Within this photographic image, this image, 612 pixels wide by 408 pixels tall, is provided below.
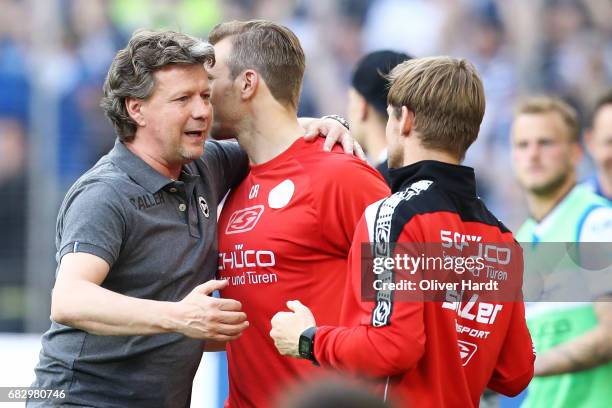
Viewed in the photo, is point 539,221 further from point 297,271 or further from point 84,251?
point 84,251

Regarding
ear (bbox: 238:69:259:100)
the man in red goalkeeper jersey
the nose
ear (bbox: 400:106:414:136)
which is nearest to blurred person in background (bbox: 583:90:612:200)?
the man in red goalkeeper jersey

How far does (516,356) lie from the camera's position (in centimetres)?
388

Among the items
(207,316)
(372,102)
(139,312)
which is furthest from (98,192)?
(372,102)

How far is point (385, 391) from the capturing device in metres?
3.57

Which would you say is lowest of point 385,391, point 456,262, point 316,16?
point 385,391

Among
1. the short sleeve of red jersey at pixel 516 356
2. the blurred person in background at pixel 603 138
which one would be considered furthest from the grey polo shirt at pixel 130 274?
the blurred person in background at pixel 603 138

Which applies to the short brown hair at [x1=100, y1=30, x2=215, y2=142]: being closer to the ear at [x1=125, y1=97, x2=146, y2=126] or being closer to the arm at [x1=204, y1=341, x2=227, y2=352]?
the ear at [x1=125, y1=97, x2=146, y2=126]

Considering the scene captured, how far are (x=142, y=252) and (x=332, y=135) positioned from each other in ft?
3.28

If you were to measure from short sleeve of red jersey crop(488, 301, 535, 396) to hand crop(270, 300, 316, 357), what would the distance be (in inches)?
29.0

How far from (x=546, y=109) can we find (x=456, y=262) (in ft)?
8.98

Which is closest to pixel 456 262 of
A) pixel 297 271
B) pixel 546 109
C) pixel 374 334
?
pixel 374 334

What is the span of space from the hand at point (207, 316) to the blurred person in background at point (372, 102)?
86.2 inches

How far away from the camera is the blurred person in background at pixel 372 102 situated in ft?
18.6

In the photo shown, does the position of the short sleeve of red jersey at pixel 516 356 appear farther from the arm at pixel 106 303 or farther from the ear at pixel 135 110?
the ear at pixel 135 110
